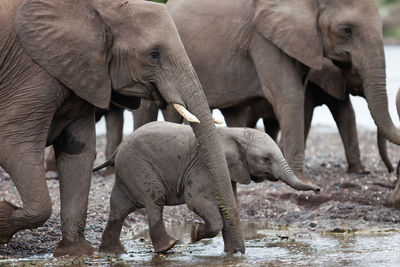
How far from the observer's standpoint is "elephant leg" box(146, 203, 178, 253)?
9.02 metres

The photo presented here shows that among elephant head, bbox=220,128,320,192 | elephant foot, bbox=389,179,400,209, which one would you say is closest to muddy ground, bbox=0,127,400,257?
elephant foot, bbox=389,179,400,209

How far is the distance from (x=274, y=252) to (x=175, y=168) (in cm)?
104

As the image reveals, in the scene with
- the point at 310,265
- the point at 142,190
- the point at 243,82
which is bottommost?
the point at 310,265

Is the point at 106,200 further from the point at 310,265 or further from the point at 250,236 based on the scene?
the point at 310,265

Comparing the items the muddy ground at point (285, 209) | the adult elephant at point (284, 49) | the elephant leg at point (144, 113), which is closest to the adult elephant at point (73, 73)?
the muddy ground at point (285, 209)

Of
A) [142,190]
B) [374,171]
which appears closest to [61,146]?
[142,190]

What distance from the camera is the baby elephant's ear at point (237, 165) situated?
9.12m

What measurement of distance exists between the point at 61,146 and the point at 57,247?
804 mm

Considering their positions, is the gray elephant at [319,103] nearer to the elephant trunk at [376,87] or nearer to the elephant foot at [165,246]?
the elephant trunk at [376,87]

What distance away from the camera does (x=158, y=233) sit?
356 inches

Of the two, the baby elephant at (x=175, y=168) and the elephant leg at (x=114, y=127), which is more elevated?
the elephant leg at (x=114, y=127)

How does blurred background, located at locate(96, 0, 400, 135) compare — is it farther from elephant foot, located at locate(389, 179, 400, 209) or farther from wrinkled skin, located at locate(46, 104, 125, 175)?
elephant foot, located at locate(389, 179, 400, 209)

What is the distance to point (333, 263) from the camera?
8.44 meters

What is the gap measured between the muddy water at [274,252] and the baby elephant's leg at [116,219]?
16cm
